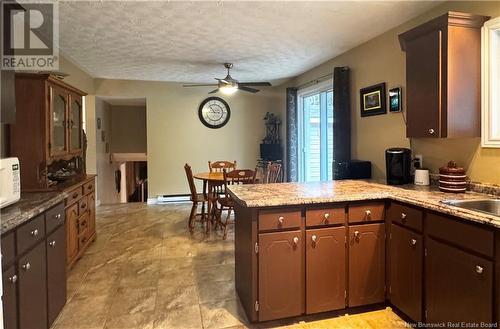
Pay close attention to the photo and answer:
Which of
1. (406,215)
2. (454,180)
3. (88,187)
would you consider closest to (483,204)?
(454,180)

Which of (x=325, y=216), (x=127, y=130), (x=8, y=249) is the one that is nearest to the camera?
(x=8, y=249)

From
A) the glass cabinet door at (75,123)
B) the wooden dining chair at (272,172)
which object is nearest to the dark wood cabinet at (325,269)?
the wooden dining chair at (272,172)

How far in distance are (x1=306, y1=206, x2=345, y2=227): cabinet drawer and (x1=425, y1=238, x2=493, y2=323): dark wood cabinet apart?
21.9 inches

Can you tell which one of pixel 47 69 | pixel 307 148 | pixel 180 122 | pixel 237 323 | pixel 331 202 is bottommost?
pixel 237 323

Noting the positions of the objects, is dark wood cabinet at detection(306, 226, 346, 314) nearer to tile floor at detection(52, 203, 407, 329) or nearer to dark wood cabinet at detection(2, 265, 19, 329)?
tile floor at detection(52, 203, 407, 329)

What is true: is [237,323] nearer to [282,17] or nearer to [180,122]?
[282,17]

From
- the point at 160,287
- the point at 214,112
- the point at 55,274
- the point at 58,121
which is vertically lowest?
the point at 160,287

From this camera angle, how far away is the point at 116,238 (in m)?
4.16

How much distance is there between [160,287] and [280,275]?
1218 mm

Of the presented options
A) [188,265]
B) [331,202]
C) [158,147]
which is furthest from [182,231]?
[331,202]

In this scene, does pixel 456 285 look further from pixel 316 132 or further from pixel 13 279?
pixel 316 132

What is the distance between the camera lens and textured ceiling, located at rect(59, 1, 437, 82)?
2.74m

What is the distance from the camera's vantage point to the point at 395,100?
3.17 m

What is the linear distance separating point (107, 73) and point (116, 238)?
2.87 meters
